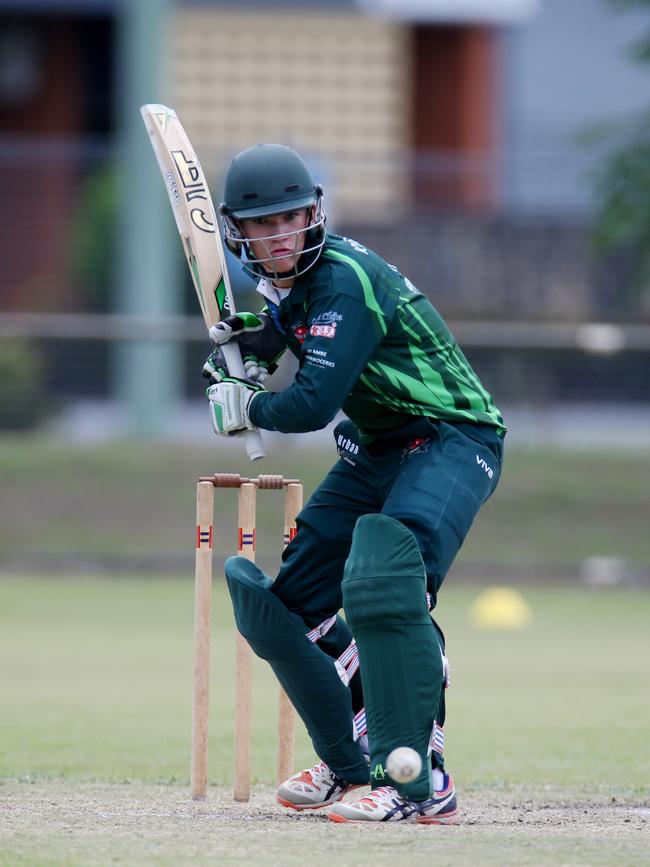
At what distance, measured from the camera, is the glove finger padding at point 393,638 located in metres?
4.51

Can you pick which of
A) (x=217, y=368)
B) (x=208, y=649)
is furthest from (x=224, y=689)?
(x=217, y=368)

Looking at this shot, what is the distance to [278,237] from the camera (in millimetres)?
4730

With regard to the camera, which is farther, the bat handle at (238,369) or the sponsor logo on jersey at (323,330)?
the bat handle at (238,369)

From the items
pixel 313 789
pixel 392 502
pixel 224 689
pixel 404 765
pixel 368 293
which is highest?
pixel 368 293

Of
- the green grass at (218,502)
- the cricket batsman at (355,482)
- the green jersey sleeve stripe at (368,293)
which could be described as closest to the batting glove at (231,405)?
the cricket batsman at (355,482)

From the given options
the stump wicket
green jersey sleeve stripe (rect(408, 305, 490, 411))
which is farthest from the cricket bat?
green jersey sleeve stripe (rect(408, 305, 490, 411))

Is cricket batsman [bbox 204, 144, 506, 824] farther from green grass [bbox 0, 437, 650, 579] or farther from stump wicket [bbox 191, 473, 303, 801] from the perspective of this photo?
green grass [bbox 0, 437, 650, 579]

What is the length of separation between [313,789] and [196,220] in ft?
5.73

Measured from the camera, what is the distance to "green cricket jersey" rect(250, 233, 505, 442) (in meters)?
4.61

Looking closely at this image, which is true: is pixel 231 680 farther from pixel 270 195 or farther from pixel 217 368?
pixel 270 195

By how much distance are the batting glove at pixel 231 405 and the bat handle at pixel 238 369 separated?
0.18 feet

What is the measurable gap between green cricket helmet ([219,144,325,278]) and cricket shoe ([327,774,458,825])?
1.47m

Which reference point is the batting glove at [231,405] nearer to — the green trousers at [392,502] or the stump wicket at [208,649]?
the stump wicket at [208,649]

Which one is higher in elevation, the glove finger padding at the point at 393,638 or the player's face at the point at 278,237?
the player's face at the point at 278,237
